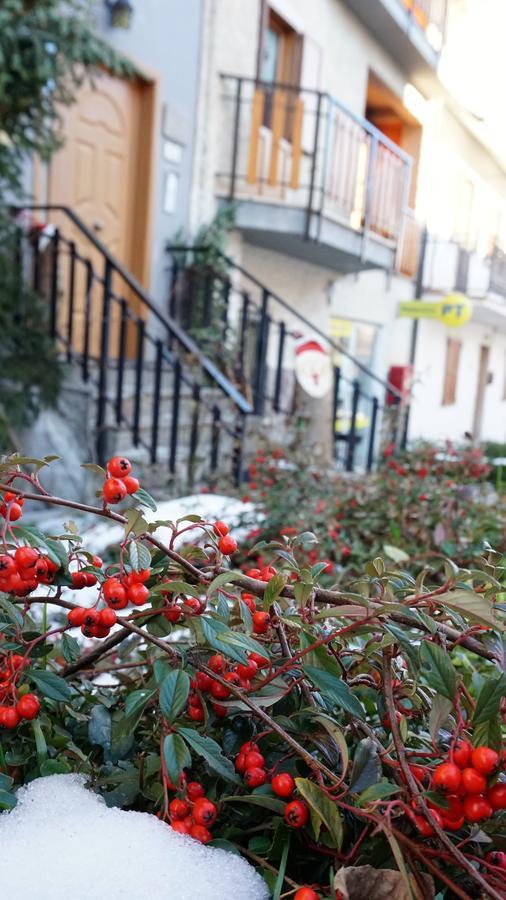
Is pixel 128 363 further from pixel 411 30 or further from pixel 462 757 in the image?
pixel 411 30

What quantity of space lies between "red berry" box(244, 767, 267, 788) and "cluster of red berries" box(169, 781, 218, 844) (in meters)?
0.05

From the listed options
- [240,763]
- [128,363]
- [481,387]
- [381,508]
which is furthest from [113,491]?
[481,387]

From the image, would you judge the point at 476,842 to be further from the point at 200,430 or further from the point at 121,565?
the point at 200,430

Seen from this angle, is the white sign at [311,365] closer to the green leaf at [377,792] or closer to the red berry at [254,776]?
the red berry at [254,776]

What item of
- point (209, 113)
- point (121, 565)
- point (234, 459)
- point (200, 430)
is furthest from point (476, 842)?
point (209, 113)

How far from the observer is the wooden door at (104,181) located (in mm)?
6848

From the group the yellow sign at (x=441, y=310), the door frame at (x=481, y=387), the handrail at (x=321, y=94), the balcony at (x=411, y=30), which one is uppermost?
the balcony at (x=411, y=30)

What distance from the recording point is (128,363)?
24.3 ft

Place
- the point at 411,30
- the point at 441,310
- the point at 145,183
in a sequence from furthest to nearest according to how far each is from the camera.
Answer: the point at 441,310 < the point at 411,30 < the point at 145,183

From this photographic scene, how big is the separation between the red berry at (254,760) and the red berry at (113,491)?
12.4 inches

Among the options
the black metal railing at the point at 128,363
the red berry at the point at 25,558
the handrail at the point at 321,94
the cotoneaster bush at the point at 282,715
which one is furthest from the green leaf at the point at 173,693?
the handrail at the point at 321,94

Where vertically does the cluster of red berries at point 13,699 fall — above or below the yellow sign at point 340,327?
below

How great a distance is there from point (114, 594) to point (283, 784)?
10.4 inches

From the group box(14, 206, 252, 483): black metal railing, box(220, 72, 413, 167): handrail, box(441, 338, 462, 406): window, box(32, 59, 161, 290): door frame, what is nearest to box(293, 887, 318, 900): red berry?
box(14, 206, 252, 483): black metal railing
